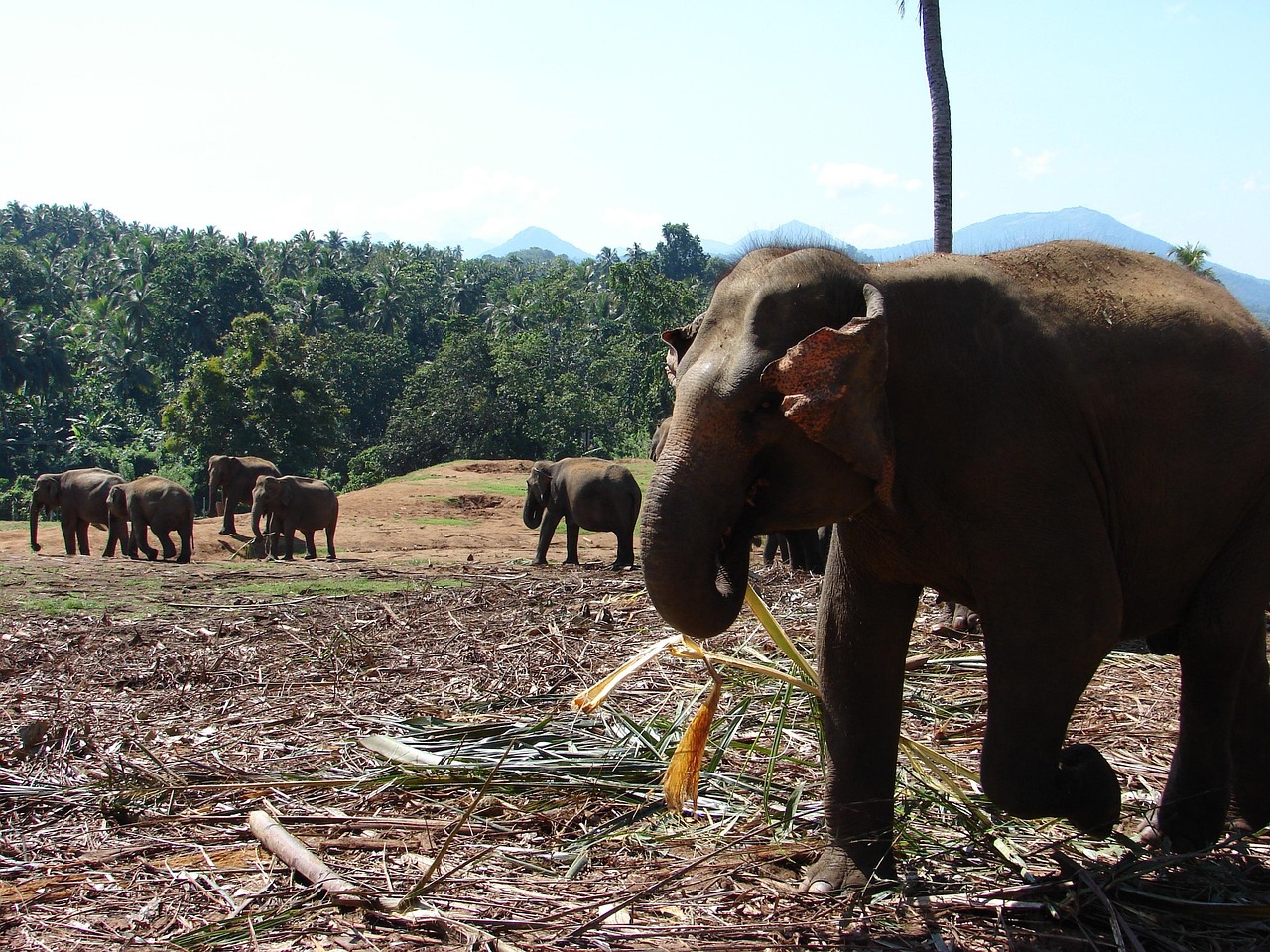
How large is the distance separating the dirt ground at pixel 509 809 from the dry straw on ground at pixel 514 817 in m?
0.01

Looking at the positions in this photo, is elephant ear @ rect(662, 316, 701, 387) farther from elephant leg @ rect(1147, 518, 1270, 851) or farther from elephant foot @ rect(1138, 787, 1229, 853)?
elephant foot @ rect(1138, 787, 1229, 853)

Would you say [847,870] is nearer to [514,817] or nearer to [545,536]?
[514,817]

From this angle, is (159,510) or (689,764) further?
(159,510)

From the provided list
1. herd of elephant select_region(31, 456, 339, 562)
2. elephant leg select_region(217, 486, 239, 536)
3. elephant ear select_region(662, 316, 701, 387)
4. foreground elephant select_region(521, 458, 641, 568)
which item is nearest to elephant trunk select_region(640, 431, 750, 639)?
elephant ear select_region(662, 316, 701, 387)

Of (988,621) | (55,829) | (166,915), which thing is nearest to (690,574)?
(988,621)

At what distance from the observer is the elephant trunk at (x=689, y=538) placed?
3.14 meters

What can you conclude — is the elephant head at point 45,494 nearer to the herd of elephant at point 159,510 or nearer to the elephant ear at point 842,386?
the herd of elephant at point 159,510

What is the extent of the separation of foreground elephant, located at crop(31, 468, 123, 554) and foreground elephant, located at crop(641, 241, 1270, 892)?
20.5 m

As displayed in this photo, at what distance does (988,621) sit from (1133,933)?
93 centimetres

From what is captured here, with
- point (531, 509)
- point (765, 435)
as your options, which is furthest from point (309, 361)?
point (765, 435)

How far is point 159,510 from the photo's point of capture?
65.3ft

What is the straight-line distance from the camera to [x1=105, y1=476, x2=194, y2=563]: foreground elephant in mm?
19828

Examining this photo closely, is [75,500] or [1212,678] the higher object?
[1212,678]

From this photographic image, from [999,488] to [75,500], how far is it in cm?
2186
